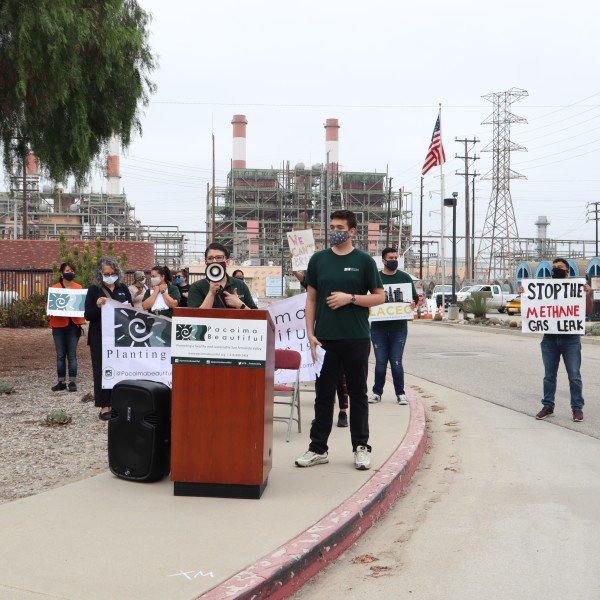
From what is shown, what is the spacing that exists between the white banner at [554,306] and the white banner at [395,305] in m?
1.60

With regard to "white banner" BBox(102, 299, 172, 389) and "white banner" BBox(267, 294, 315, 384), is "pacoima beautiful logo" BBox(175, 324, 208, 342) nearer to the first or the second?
"white banner" BBox(102, 299, 172, 389)

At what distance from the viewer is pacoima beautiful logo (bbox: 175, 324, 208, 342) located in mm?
6109

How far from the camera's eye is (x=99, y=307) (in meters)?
9.64

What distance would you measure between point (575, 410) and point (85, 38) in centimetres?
966

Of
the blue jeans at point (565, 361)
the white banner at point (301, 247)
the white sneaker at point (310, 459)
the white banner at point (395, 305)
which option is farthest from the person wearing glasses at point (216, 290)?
the white banner at point (301, 247)

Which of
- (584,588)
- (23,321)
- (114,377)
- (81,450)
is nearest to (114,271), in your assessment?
(114,377)

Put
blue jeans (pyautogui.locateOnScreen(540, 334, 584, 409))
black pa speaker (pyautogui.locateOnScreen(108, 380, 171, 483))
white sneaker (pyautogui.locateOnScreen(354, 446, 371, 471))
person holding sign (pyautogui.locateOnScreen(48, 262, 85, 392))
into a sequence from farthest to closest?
person holding sign (pyautogui.locateOnScreen(48, 262, 85, 392))
blue jeans (pyautogui.locateOnScreen(540, 334, 584, 409))
white sneaker (pyautogui.locateOnScreen(354, 446, 371, 471))
black pa speaker (pyautogui.locateOnScreen(108, 380, 171, 483))

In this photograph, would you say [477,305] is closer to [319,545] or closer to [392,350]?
[392,350]

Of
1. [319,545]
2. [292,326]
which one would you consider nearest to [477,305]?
[292,326]

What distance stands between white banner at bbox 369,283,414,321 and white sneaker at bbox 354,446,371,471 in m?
4.19

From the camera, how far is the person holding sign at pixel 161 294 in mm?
10836

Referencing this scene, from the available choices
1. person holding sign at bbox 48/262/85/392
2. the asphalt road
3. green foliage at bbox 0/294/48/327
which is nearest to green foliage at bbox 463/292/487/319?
the asphalt road

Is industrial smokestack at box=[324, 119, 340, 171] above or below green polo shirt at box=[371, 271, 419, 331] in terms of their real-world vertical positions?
above

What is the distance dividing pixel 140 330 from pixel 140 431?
297 centimetres
